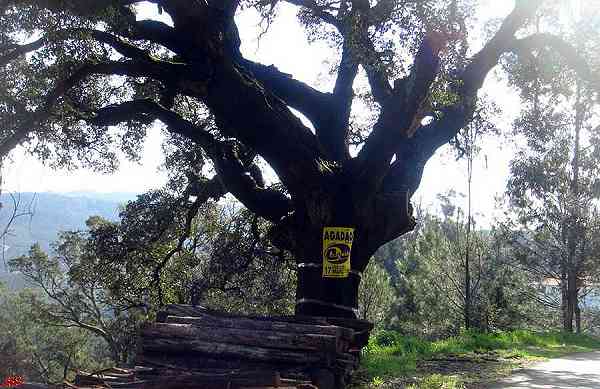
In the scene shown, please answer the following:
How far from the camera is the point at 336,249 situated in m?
10.3

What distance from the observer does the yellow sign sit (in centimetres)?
1027

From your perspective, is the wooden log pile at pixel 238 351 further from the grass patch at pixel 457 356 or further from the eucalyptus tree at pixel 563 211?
the eucalyptus tree at pixel 563 211

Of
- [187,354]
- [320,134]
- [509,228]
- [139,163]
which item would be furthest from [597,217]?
[187,354]

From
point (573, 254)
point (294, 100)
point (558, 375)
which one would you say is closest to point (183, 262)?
point (294, 100)

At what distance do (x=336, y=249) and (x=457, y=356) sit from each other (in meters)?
4.31

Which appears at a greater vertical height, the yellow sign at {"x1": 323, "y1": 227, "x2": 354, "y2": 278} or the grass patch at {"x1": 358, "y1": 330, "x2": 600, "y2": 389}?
the yellow sign at {"x1": 323, "y1": 227, "x2": 354, "y2": 278}

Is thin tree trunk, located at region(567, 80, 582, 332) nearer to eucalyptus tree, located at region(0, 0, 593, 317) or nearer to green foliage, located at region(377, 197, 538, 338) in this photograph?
green foliage, located at region(377, 197, 538, 338)

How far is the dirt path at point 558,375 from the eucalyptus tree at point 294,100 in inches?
122

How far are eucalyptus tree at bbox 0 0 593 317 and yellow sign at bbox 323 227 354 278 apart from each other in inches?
1.7

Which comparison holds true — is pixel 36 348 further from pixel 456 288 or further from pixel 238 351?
pixel 238 351

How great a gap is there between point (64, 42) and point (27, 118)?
1.48 m

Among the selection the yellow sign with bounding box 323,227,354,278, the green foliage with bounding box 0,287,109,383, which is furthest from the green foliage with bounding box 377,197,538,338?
the green foliage with bounding box 0,287,109,383

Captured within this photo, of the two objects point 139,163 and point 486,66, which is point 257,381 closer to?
point 486,66

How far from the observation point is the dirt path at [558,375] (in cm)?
886
